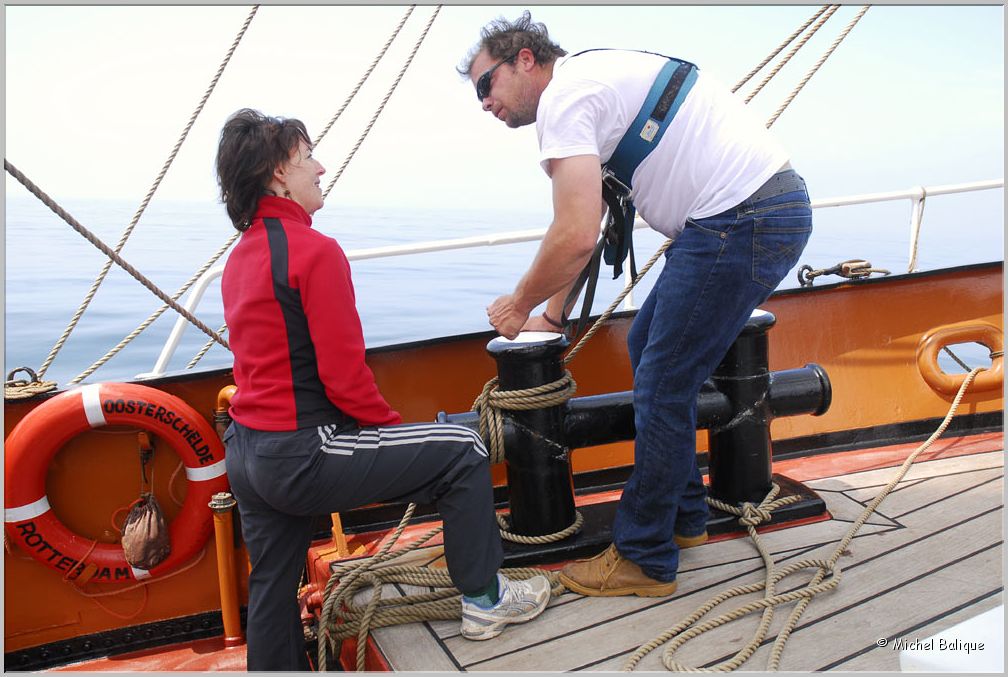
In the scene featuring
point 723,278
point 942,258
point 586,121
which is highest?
point 586,121

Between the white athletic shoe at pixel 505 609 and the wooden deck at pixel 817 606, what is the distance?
0.09ft

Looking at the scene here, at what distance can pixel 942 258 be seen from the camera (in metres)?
17.1

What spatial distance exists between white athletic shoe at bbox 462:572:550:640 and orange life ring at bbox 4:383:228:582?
92 centimetres

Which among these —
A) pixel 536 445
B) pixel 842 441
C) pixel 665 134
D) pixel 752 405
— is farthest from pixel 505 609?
pixel 842 441

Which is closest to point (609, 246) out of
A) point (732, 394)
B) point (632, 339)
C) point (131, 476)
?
point (632, 339)

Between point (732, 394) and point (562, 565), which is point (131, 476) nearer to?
point (562, 565)

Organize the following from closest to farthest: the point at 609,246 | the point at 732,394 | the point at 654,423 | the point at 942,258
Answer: the point at 654,423, the point at 609,246, the point at 732,394, the point at 942,258

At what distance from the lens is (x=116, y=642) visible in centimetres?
245

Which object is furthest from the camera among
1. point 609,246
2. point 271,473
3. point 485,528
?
point 609,246

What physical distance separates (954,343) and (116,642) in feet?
10.6

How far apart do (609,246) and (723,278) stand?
44 cm

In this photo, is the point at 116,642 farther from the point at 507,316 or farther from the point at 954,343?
the point at 954,343

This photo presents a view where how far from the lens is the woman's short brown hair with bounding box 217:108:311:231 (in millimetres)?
1722

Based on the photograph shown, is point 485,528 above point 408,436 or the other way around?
the other way around
